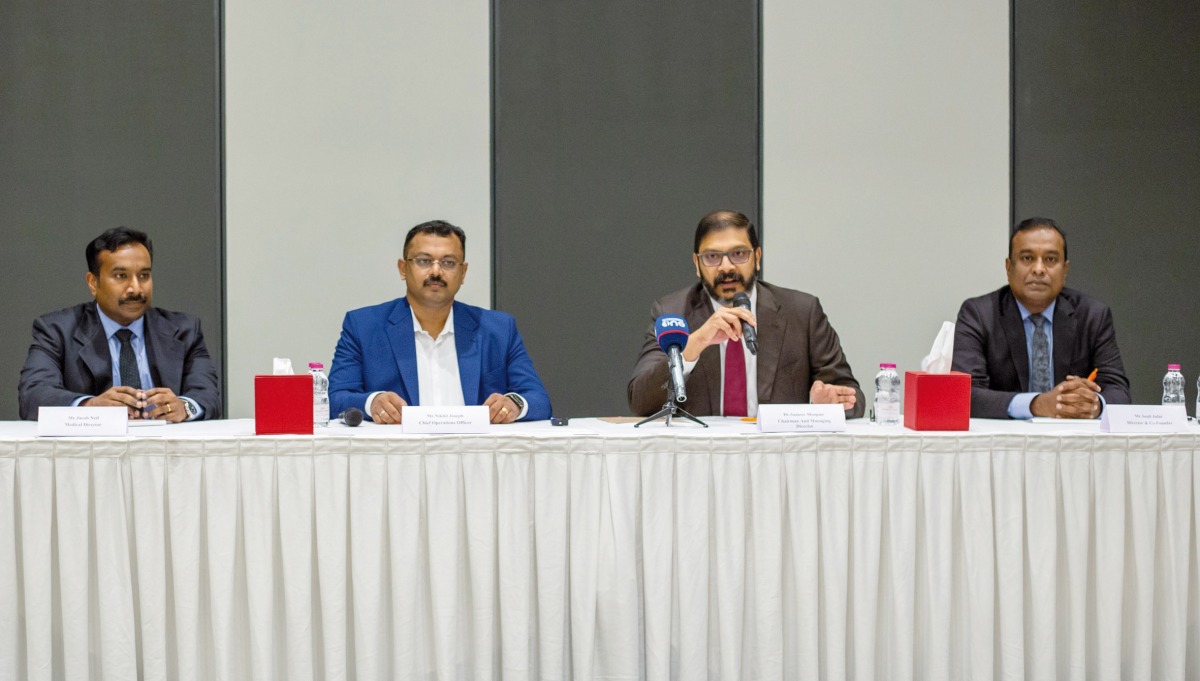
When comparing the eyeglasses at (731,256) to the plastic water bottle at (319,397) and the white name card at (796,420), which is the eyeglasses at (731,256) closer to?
the white name card at (796,420)

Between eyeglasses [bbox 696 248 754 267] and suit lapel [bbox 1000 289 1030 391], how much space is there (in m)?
0.91

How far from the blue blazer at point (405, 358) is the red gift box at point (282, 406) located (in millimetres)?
732

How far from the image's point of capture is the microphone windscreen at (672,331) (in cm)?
227

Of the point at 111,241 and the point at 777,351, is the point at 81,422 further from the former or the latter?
the point at 777,351

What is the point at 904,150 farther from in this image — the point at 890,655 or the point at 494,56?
the point at 890,655

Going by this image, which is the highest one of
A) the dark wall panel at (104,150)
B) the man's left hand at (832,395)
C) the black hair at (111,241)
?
the dark wall panel at (104,150)

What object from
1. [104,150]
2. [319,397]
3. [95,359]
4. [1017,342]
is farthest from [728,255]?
[104,150]

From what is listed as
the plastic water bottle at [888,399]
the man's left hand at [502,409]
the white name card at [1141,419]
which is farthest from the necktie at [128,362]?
the white name card at [1141,419]

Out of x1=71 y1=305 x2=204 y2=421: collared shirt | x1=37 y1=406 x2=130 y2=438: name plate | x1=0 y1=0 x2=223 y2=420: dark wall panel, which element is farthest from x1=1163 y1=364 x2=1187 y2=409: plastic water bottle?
x1=0 y1=0 x2=223 y2=420: dark wall panel

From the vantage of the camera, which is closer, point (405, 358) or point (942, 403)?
point (942, 403)

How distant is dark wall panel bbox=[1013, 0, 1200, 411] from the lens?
13.2 feet

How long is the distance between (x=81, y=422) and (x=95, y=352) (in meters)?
1.00

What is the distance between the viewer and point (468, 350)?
2.93 meters

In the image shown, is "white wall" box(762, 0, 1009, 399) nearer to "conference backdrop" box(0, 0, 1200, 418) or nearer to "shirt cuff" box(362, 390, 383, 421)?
"conference backdrop" box(0, 0, 1200, 418)
